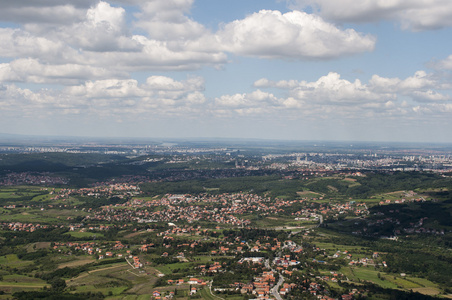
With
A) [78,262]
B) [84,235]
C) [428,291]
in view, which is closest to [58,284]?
[78,262]

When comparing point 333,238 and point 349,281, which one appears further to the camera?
point 333,238

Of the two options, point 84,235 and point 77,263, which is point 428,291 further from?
point 84,235

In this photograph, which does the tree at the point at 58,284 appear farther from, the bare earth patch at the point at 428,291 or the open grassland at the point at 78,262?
the bare earth patch at the point at 428,291

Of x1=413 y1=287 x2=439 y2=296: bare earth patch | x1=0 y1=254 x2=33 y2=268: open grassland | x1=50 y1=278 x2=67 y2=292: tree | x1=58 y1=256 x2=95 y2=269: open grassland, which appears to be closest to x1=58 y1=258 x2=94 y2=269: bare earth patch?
x1=58 y1=256 x2=95 y2=269: open grassland

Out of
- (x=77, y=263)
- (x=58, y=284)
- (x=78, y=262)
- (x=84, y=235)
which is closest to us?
(x=58, y=284)

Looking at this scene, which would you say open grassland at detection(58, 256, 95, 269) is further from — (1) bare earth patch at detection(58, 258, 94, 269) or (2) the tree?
(2) the tree

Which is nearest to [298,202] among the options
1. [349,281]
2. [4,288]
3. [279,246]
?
[279,246]

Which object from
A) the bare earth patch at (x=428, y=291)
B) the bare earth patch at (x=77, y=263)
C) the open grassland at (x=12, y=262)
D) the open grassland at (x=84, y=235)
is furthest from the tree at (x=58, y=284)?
the bare earth patch at (x=428, y=291)

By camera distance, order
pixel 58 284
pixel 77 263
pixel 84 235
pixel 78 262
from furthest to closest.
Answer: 1. pixel 84 235
2. pixel 78 262
3. pixel 77 263
4. pixel 58 284

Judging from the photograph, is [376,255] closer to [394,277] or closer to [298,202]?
[394,277]

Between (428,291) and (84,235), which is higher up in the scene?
(428,291)

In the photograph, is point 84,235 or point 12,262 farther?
point 84,235
